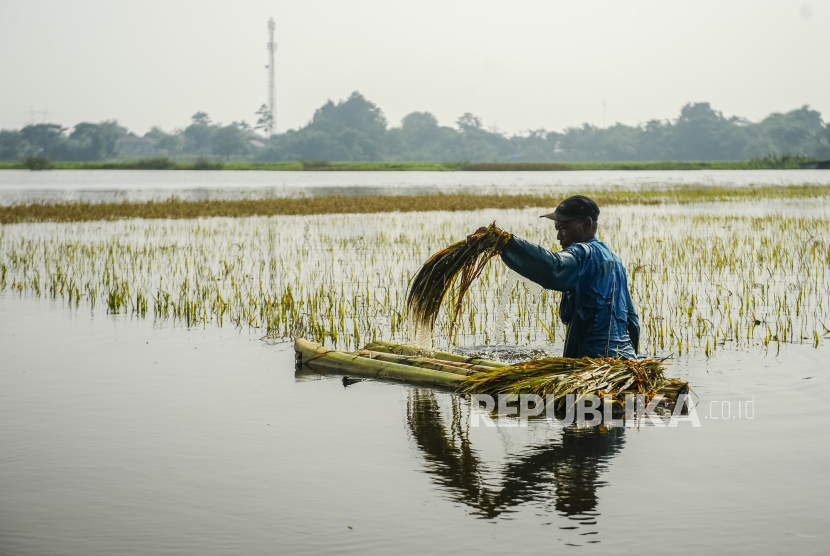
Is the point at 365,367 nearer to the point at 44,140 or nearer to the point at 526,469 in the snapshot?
the point at 526,469

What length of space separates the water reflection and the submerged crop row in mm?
1009

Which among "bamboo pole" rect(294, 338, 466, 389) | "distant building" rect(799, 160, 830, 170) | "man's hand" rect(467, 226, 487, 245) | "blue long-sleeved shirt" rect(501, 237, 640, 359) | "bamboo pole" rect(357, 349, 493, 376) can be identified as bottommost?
"bamboo pole" rect(294, 338, 466, 389)

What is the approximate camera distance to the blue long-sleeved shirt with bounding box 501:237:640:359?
5684mm

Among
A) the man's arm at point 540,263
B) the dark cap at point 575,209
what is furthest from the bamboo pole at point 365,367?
the dark cap at point 575,209

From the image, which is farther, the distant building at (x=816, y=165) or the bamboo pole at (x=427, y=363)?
the distant building at (x=816, y=165)

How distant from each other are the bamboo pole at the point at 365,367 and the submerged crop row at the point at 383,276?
0.72 meters

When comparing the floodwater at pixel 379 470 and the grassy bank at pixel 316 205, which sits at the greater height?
the grassy bank at pixel 316 205

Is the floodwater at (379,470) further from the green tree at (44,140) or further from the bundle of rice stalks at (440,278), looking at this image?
the green tree at (44,140)

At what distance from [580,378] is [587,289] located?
1.92ft

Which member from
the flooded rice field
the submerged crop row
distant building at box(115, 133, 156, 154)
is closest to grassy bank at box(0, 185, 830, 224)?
the submerged crop row

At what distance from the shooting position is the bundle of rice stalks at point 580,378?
5840 mm

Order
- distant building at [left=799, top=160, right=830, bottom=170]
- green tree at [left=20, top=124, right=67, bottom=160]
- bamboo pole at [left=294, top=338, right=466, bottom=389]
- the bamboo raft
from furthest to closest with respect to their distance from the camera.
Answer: green tree at [left=20, top=124, right=67, bottom=160]
distant building at [left=799, top=160, right=830, bottom=170]
bamboo pole at [left=294, top=338, right=466, bottom=389]
the bamboo raft

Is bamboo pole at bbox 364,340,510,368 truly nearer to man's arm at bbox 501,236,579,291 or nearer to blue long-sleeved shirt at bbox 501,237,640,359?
blue long-sleeved shirt at bbox 501,237,640,359

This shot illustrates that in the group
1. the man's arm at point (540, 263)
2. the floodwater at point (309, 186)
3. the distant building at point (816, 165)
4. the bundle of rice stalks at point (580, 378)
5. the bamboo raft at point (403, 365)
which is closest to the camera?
the man's arm at point (540, 263)
